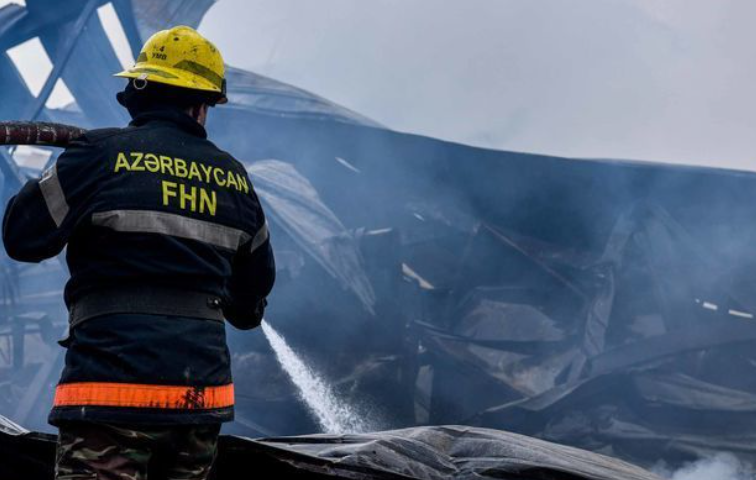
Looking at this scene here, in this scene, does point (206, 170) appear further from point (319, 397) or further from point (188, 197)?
point (319, 397)

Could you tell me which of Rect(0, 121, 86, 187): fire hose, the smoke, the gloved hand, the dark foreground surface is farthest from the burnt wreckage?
Rect(0, 121, 86, 187): fire hose

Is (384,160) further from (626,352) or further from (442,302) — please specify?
(626,352)

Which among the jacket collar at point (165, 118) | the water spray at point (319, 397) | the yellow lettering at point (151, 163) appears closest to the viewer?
the yellow lettering at point (151, 163)

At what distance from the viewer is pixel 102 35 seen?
7176 mm

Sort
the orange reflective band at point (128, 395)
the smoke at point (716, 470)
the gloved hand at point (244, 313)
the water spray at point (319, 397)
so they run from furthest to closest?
the water spray at point (319, 397) < the smoke at point (716, 470) < the gloved hand at point (244, 313) < the orange reflective band at point (128, 395)

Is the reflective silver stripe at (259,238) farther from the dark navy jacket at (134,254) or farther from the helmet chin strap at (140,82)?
the helmet chin strap at (140,82)

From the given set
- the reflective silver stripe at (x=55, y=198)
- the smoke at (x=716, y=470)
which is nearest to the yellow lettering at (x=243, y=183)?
the reflective silver stripe at (x=55, y=198)

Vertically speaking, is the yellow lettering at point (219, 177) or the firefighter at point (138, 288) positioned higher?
the yellow lettering at point (219, 177)

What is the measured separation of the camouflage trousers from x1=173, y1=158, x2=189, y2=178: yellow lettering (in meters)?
0.48

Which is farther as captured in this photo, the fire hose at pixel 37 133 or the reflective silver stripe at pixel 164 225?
the fire hose at pixel 37 133

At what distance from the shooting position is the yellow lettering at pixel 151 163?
1536 mm

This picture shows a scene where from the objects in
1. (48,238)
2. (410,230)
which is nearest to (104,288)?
(48,238)

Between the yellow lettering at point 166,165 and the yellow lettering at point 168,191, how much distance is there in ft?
0.07

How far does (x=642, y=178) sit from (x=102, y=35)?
4.83 meters
